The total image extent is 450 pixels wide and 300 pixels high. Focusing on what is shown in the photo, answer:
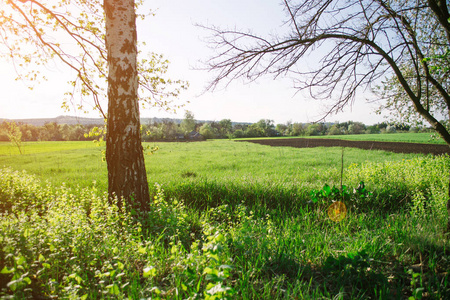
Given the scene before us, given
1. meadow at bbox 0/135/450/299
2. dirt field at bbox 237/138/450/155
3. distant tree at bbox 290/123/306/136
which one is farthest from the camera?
dirt field at bbox 237/138/450/155

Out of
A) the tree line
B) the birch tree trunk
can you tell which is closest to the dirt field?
the tree line

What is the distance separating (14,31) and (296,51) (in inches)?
305

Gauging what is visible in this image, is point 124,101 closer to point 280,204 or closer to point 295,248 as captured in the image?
point 295,248

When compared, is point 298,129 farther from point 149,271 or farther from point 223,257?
point 149,271

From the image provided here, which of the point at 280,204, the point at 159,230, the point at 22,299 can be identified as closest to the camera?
the point at 22,299

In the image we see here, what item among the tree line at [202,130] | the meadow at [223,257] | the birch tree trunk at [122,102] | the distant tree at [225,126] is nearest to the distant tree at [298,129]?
the tree line at [202,130]

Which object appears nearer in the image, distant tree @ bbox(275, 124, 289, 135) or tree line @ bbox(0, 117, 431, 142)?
tree line @ bbox(0, 117, 431, 142)

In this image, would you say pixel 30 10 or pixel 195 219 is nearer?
pixel 195 219

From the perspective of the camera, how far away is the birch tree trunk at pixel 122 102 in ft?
12.5

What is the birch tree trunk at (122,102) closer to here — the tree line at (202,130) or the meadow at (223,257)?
the meadow at (223,257)

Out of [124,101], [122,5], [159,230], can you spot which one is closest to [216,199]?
[159,230]

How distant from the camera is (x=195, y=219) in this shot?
3914 mm

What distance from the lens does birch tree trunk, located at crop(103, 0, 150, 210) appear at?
3.82 m

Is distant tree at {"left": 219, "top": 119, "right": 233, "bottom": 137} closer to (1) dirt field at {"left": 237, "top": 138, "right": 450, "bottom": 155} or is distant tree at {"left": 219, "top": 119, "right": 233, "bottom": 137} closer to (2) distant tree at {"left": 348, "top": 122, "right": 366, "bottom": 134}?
(2) distant tree at {"left": 348, "top": 122, "right": 366, "bottom": 134}
